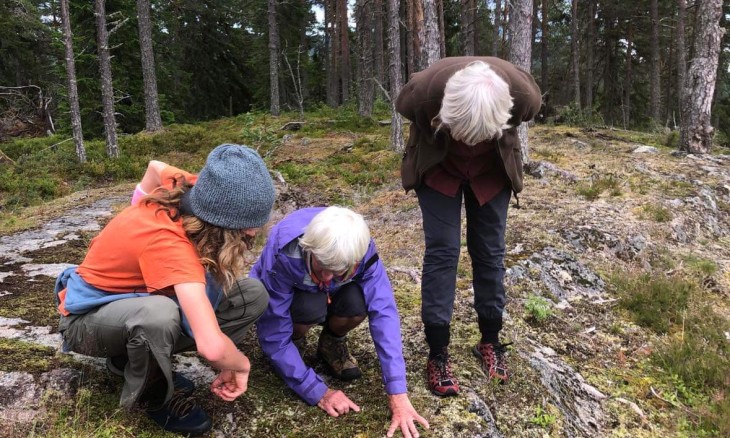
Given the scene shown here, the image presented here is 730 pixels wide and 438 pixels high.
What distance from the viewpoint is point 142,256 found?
1862 mm

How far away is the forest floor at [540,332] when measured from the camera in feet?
7.48

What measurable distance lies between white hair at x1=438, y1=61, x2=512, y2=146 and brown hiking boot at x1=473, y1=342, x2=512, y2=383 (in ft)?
4.31

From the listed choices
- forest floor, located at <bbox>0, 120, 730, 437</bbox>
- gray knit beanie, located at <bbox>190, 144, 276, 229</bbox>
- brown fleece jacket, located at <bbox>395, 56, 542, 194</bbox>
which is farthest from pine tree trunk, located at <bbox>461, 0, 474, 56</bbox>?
gray knit beanie, located at <bbox>190, 144, 276, 229</bbox>

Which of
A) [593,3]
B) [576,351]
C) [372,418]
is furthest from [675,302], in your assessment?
[593,3]

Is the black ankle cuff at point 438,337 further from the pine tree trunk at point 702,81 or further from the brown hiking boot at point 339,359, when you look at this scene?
the pine tree trunk at point 702,81

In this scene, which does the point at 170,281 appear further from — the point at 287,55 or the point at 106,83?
the point at 287,55

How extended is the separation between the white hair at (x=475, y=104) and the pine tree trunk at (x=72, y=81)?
36.3 ft

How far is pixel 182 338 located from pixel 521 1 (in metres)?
6.79

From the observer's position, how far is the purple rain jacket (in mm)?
2273

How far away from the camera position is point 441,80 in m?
2.26

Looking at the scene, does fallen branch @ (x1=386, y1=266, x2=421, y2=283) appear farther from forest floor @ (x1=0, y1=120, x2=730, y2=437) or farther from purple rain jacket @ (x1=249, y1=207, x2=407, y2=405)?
purple rain jacket @ (x1=249, y1=207, x2=407, y2=405)

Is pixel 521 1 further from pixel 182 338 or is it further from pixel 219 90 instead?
pixel 219 90

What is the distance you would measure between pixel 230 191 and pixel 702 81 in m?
9.54

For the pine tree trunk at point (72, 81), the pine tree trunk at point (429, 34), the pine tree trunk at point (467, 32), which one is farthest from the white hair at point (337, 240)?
the pine tree trunk at point (467, 32)
